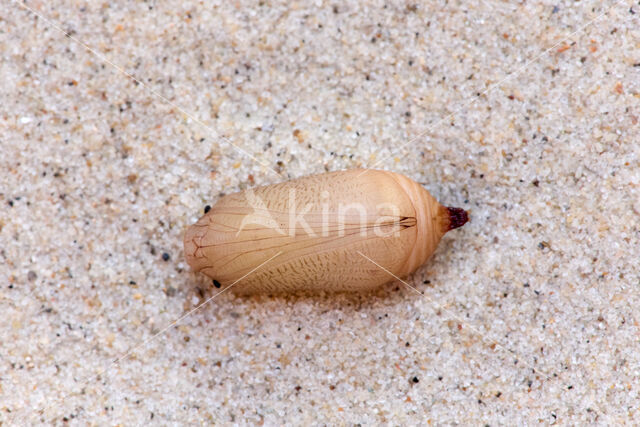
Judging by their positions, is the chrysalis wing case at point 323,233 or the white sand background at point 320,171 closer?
the chrysalis wing case at point 323,233

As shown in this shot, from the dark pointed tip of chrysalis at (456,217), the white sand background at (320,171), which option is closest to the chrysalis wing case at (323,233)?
the dark pointed tip of chrysalis at (456,217)

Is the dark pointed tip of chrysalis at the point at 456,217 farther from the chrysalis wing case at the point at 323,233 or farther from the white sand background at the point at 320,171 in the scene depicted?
the white sand background at the point at 320,171

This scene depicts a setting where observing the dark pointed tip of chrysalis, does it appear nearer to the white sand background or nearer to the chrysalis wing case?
the chrysalis wing case

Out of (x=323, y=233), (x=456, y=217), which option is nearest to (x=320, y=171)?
(x=323, y=233)

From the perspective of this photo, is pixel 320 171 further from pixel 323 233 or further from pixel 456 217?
pixel 456 217

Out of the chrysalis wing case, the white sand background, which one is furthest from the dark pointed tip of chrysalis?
the white sand background

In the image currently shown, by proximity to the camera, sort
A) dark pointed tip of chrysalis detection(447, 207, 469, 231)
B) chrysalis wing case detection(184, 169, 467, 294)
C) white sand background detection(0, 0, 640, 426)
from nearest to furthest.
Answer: chrysalis wing case detection(184, 169, 467, 294) → dark pointed tip of chrysalis detection(447, 207, 469, 231) → white sand background detection(0, 0, 640, 426)

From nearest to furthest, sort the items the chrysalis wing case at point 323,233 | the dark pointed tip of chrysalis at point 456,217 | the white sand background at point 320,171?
the chrysalis wing case at point 323,233, the dark pointed tip of chrysalis at point 456,217, the white sand background at point 320,171
